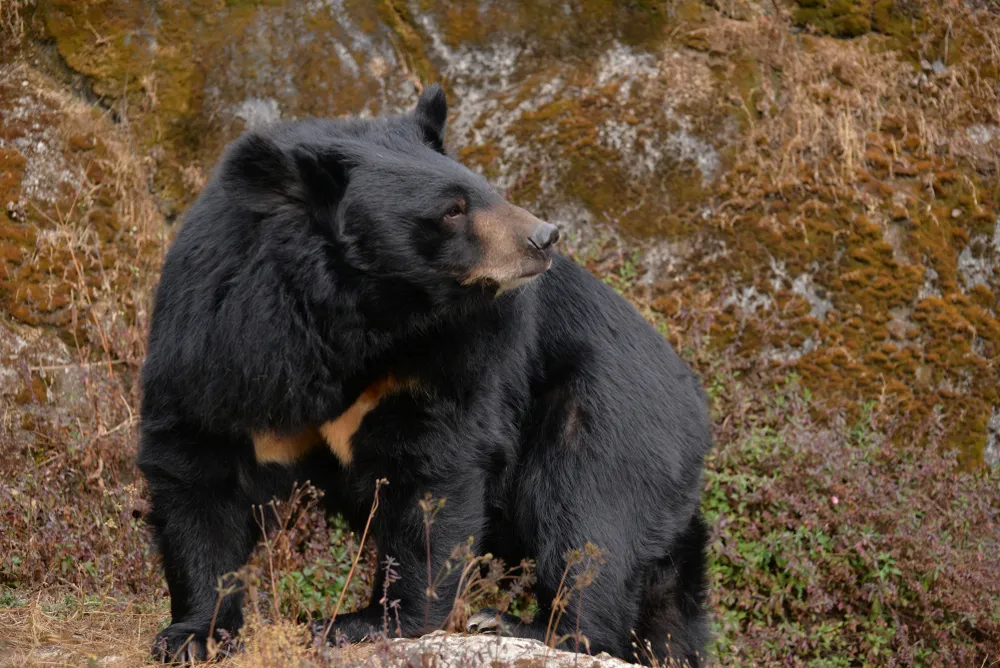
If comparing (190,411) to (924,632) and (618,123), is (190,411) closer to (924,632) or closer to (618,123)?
(924,632)

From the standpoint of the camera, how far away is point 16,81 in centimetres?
661

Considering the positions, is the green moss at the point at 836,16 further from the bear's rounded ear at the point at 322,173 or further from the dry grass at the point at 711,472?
the bear's rounded ear at the point at 322,173

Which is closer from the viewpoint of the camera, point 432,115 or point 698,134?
point 432,115

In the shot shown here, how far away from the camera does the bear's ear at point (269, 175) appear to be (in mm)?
3213

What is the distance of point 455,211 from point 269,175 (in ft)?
1.89

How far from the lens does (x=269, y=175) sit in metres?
3.24

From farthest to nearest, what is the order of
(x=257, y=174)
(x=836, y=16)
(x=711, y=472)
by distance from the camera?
(x=836, y=16), (x=711, y=472), (x=257, y=174)

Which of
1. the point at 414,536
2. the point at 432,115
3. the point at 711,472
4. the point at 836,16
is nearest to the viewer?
the point at 414,536

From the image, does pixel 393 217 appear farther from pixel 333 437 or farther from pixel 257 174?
pixel 333 437

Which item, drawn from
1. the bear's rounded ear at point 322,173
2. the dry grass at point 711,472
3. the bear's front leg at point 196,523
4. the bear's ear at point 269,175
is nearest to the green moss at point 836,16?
the dry grass at point 711,472

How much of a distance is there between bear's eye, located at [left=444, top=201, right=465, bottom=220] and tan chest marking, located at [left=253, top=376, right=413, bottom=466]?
0.55 m

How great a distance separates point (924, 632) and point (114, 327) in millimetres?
4571

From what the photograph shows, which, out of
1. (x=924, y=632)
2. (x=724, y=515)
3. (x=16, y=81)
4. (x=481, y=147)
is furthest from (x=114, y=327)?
(x=924, y=632)

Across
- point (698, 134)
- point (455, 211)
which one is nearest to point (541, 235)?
point (455, 211)
